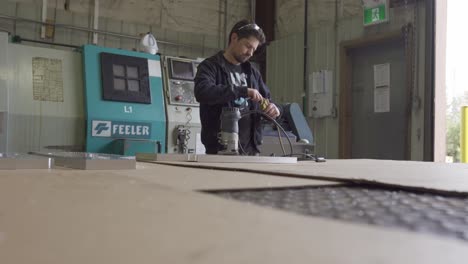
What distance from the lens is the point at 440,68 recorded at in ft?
10.6

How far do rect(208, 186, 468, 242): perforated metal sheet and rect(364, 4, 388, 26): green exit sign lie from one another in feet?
10.7

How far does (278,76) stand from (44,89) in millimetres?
2457

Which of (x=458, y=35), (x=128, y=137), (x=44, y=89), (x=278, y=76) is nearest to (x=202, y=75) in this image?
(x=128, y=137)

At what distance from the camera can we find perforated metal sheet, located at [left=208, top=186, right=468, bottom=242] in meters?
0.34

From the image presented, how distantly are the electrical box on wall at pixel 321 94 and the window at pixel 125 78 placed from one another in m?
1.70

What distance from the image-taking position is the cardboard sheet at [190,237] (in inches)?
8.9

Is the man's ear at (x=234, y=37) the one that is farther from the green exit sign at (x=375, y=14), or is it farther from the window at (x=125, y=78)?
the green exit sign at (x=375, y=14)

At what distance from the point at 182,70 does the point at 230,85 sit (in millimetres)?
1688

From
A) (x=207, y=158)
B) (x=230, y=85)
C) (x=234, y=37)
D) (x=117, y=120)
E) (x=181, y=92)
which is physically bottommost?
(x=207, y=158)

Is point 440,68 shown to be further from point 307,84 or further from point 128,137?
point 128,137

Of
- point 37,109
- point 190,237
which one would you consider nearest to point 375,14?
point 37,109

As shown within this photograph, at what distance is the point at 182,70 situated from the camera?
3.42 metres

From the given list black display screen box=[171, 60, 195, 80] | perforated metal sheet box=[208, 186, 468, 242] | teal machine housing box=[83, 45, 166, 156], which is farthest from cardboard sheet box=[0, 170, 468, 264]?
black display screen box=[171, 60, 195, 80]

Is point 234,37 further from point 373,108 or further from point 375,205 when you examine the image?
point 373,108
